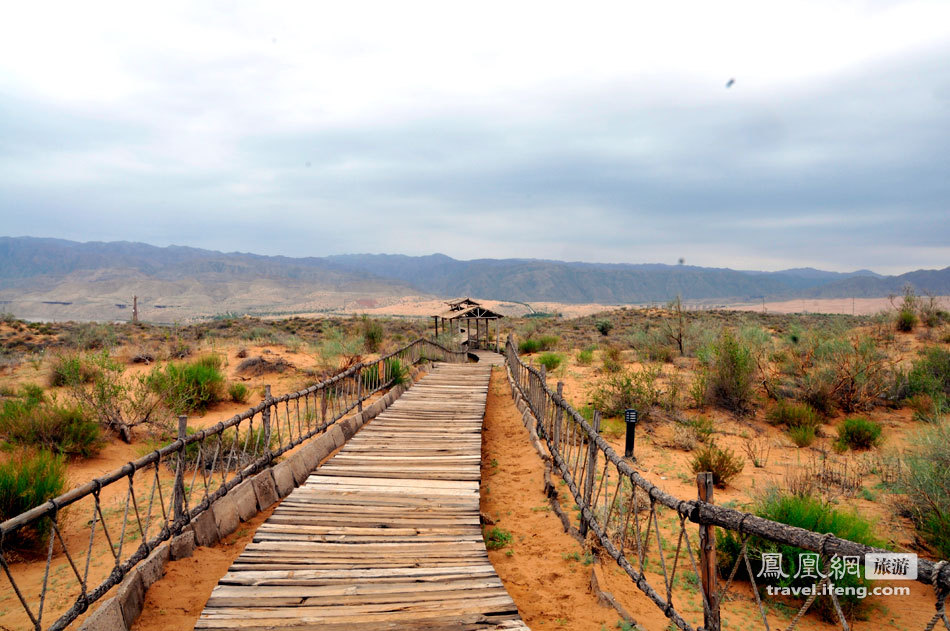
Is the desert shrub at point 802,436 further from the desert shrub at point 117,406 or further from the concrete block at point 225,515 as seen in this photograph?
the desert shrub at point 117,406

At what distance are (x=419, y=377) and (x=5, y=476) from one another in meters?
9.12

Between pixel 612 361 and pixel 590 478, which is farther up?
pixel 590 478

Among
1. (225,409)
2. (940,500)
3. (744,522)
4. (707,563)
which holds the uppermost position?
(744,522)

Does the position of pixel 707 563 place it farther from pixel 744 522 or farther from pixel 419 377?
pixel 419 377

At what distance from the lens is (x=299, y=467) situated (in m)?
5.95

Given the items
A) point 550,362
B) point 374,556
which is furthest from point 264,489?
point 550,362

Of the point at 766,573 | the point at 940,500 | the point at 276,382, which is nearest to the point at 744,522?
the point at 766,573

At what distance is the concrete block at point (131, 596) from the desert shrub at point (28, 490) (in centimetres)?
211

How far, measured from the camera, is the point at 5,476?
4.72m

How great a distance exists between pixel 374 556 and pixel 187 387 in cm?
743

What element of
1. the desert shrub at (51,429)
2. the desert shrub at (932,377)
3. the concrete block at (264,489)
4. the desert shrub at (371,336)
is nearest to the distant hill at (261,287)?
the desert shrub at (371,336)

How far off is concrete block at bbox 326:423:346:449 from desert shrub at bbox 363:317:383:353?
443 inches

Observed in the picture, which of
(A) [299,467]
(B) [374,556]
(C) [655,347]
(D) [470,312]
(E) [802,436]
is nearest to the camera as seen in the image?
(B) [374,556]

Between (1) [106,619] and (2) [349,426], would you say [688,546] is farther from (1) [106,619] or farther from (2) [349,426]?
(2) [349,426]
